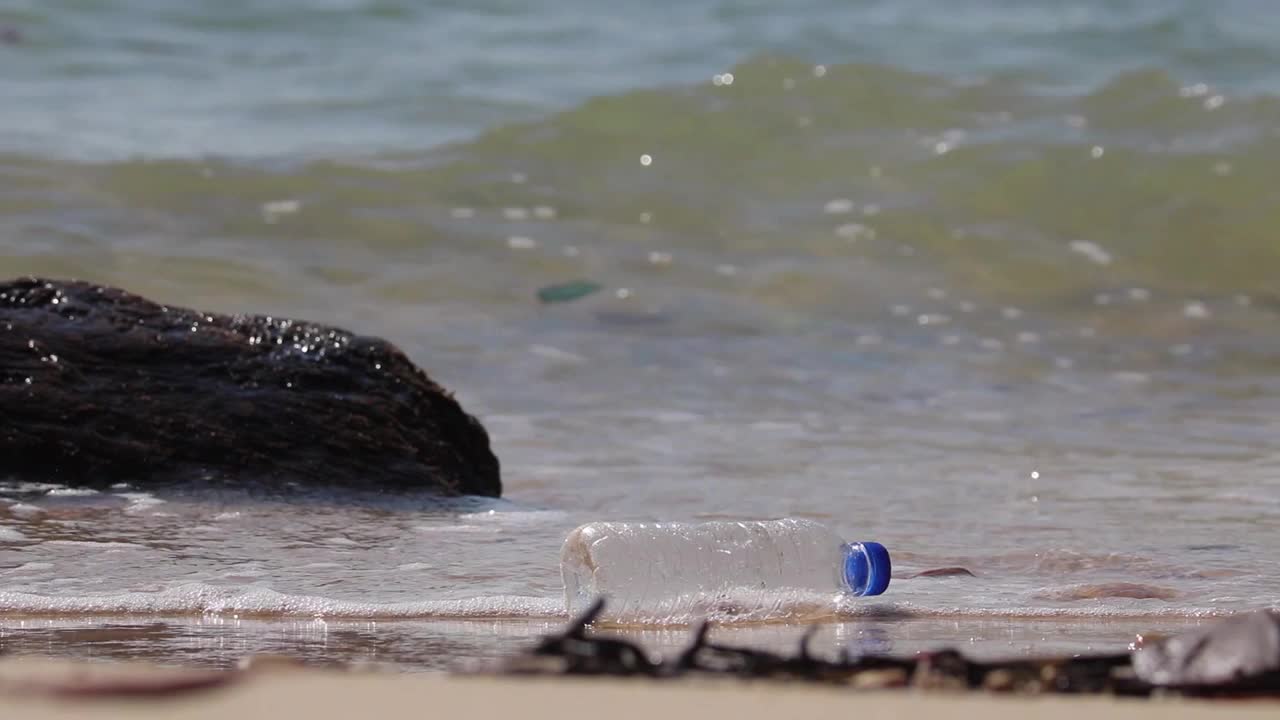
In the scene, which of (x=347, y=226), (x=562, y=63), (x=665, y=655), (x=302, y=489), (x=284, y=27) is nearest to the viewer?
(x=665, y=655)

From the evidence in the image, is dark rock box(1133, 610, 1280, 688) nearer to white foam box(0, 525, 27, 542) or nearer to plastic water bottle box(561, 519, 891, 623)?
plastic water bottle box(561, 519, 891, 623)

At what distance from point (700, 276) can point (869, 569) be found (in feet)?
17.9

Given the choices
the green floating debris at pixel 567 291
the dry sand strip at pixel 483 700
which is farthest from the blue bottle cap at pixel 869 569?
the green floating debris at pixel 567 291

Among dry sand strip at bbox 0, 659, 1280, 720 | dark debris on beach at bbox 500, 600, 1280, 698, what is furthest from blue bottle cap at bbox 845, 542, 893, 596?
dry sand strip at bbox 0, 659, 1280, 720

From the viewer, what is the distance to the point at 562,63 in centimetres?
1316

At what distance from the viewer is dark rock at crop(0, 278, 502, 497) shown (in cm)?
412

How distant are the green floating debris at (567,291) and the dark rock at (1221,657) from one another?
6041 millimetres

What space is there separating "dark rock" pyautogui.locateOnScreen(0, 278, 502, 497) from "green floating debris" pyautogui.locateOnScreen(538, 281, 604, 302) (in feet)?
11.4

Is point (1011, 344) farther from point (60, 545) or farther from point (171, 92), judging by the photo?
point (171, 92)

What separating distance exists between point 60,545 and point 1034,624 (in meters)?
1.90

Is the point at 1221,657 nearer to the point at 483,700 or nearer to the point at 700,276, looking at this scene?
the point at 483,700

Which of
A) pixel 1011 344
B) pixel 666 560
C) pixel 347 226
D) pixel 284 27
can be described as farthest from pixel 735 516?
pixel 284 27

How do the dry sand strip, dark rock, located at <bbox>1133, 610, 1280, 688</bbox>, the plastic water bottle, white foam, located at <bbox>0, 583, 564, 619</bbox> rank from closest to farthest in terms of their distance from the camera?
the dry sand strip, dark rock, located at <bbox>1133, 610, 1280, 688</bbox>, white foam, located at <bbox>0, 583, 564, 619</bbox>, the plastic water bottle

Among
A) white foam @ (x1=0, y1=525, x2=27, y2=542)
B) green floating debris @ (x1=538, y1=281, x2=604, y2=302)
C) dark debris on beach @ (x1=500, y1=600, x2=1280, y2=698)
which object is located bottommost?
dark debris on beach @ (x1=500, y1=600, x2=1280, y2=698)
